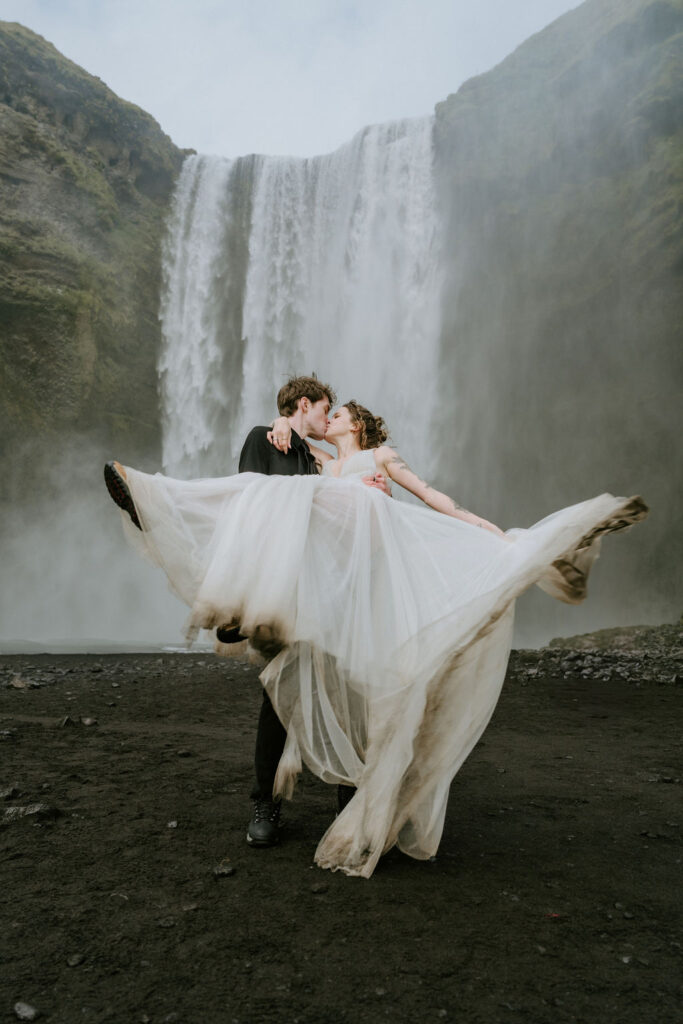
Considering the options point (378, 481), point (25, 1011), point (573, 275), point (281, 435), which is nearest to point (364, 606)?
point (378, 481)

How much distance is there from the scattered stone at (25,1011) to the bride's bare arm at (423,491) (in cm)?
253

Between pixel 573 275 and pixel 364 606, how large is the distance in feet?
78.8

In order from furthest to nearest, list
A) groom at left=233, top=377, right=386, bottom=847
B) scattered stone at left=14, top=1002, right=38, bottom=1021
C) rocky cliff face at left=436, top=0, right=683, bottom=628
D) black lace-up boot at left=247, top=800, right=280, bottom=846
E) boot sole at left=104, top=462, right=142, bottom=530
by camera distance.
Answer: rocky cliff face at left=436, top=0, right=683, bottom=628 < groom at left=233, top=377, right=386, bottom=847 < black lace-up boot at left=247, top=800, right=280, bottom=846 < boot sole at left=104, top=462, right=142, bottom=530 < scattered stone at left=14, top=1002, right=38, bottom=1021

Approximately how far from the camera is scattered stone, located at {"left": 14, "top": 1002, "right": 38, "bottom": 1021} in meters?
2.05

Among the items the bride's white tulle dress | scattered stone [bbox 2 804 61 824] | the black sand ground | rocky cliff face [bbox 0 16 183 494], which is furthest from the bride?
rocky cliff face [bbox 0 16 183 494]

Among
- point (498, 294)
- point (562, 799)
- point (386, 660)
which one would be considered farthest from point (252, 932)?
point (498, 294)

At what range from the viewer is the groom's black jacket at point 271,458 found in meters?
3.94

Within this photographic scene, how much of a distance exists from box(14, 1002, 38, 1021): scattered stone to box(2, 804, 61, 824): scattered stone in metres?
1.79

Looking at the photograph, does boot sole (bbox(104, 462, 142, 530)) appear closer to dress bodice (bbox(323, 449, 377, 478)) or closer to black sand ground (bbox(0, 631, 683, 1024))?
dress bodice (bbox(323, 449, 377, 478))

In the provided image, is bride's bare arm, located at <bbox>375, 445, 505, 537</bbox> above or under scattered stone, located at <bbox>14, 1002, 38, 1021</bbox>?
above

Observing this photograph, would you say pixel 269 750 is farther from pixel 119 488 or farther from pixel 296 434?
pixel 296 434

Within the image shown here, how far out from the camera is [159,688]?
33.6ft

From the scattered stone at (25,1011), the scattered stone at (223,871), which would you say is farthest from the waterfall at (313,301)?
the scattered stone at (25,1011)

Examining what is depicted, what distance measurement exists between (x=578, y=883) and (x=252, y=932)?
5.11 ft
